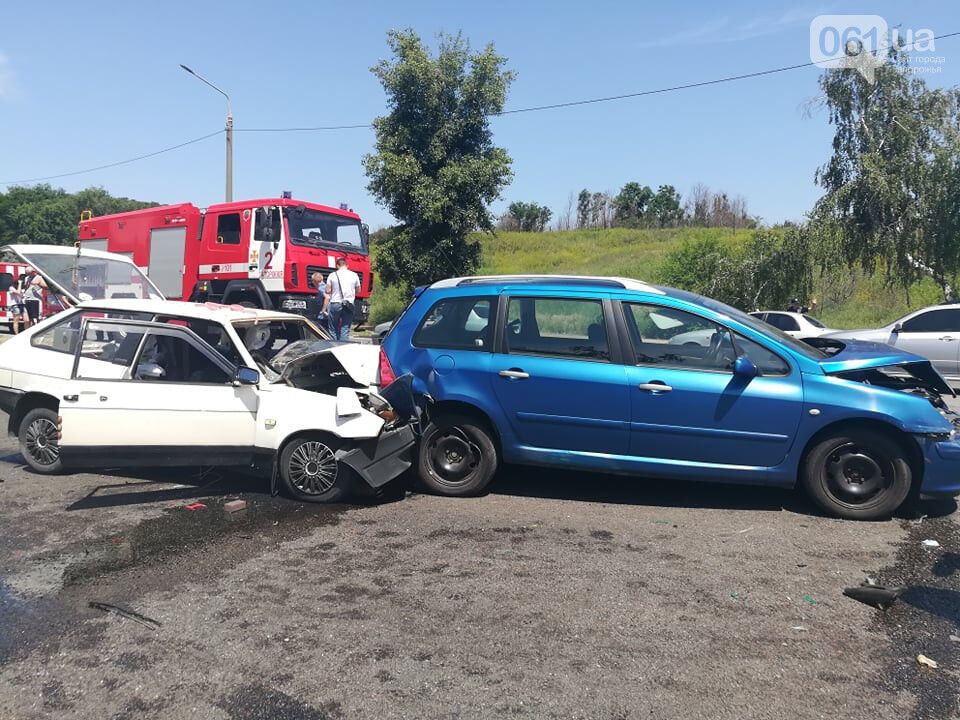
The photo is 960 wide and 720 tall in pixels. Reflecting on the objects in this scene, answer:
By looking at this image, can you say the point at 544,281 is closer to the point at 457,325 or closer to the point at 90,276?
the point at 457,325

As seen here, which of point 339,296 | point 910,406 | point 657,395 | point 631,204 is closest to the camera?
point 910,406

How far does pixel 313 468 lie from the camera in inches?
230

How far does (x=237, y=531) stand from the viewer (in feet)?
17.2

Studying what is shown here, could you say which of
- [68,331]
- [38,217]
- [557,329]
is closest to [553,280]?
[557,329]

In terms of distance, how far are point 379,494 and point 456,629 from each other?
8.05ft

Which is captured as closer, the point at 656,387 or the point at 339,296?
the point at 656,387

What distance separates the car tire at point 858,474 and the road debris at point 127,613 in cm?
439

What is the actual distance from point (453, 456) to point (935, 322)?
1140 centimetres

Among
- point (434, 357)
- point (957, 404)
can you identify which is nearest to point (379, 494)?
point (434, 357)

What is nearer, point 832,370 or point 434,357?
point 832,370

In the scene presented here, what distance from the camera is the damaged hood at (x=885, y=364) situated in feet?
18.1

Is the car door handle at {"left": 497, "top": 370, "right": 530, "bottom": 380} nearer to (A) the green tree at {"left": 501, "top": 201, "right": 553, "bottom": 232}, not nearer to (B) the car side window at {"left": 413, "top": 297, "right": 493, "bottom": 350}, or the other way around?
(B) the car side window at {"left": 413, "top": 297, "right": 493, "bottom": 350}

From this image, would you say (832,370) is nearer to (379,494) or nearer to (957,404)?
(379,494)

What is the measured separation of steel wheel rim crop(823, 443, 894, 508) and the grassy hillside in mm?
18037
